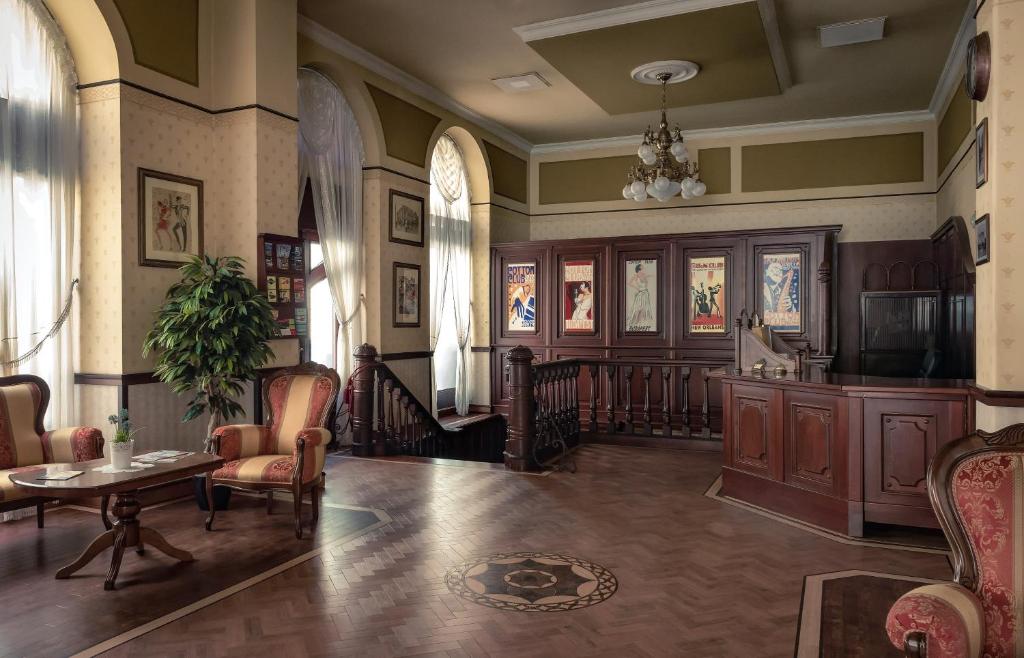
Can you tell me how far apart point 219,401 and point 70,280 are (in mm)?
1379

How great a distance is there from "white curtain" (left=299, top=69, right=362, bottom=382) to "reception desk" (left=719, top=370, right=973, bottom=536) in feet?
14.0

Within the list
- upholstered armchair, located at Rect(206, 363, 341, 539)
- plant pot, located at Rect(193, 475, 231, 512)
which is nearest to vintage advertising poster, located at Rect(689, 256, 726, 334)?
upholstered armchair, located at Rect(206, 363, 341, 539)

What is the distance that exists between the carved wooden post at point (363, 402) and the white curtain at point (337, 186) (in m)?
0.60

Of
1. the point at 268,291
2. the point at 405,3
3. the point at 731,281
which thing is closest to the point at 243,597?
the point at 268,291

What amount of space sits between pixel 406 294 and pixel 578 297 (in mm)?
2759

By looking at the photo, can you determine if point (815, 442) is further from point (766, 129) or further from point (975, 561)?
point (766, 129)

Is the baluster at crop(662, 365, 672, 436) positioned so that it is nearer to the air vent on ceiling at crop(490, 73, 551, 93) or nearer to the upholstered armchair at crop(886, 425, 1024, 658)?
the air vent on ceiling at crop(490, 73, 551, 93)

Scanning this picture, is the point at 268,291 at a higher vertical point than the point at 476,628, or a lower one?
higher

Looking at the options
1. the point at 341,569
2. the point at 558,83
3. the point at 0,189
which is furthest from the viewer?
the point at 558,83

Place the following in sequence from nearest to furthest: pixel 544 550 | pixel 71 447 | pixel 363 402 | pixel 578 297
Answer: pixel 544 550
pixel 71 447
pixel 363 402
pixel 578 297

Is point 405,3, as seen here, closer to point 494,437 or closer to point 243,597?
point 243,597

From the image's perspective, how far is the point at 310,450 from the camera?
187 inches

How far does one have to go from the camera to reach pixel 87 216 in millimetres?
5328

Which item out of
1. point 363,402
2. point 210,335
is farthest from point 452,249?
point 210,335
